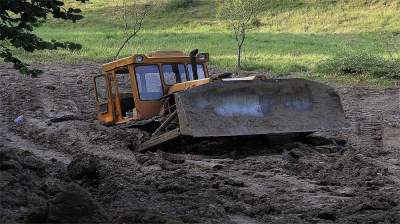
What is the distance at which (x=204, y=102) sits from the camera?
11219 millimetres

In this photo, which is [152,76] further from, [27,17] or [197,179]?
[27,17]

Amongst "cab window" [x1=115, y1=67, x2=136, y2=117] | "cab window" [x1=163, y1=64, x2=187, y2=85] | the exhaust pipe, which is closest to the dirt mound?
"cab window" [x1=163, y1=64, x2=187, y2=85]

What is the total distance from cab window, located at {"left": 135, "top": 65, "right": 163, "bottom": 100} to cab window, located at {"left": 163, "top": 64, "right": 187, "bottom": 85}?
0.49 ft

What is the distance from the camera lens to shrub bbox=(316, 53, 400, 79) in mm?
22750

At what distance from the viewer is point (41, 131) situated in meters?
15.4

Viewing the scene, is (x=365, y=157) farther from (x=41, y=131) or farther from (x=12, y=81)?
(x=12, y=81)

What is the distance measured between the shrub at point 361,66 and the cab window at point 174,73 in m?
11.3

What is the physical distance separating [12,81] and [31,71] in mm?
15129

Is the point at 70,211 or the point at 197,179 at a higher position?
the point at 70,211

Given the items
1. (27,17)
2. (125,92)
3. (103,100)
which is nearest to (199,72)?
(125,92)

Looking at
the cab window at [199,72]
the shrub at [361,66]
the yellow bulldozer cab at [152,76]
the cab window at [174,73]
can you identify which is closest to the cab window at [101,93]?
the yellow bulldozer cab at [152,76]

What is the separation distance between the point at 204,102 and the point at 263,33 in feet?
96.9

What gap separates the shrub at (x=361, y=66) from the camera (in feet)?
74.6

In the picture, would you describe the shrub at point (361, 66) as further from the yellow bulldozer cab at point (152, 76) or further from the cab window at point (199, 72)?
the yellow bulldozer cab at point (152, 76)
